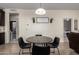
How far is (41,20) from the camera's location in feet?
17.5

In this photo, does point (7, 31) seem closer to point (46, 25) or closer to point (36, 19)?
point (36, 19)

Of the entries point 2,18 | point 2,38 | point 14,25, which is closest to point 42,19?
point 14,25

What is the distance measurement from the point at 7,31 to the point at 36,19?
159 centimetres

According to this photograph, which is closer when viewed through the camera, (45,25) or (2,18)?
(45,25)

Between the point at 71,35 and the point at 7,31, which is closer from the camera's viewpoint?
the point at 71,35

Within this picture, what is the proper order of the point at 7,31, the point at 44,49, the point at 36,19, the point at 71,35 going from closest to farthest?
1. the point at 44,49
2. the point at 71,35
3. the point at 36,19
4. the point at 7,31

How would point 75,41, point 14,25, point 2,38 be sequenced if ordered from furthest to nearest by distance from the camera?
1. point 2,38
2. point 14,25
3. point 75,41

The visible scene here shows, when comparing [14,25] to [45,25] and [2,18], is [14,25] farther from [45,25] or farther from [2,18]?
[45,25]

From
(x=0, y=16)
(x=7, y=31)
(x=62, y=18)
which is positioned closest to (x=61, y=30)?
(x=62, y=18)

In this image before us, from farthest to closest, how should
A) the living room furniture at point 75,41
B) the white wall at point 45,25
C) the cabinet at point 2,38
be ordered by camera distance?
the cabinet at point 2,38 < the white wall at point 45,25 < the living room furniture at point 75,41

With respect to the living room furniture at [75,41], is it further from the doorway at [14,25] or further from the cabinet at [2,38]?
the cabinet at [2,38]

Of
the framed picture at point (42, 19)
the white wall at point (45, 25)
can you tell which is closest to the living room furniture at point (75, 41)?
the white wall at point (45, 25)

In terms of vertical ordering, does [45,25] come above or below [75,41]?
above

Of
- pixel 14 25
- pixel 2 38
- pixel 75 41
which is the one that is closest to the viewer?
pixel 75 41
